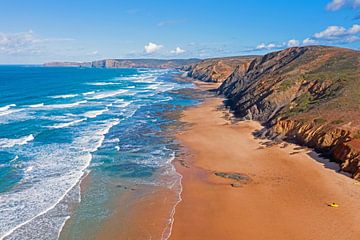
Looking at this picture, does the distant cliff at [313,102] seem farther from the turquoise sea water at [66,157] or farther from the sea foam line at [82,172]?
the sea foam line at [82,172]

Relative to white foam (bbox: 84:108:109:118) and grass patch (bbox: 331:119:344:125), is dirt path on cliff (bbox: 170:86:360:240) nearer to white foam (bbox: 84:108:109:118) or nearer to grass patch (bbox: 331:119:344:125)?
grass patch (bbox: 331:119:344:125)

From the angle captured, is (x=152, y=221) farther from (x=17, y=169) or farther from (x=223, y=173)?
(x=17, y=169)

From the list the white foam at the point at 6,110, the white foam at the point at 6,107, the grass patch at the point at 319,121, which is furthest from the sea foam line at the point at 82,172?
the grass patch at the point at 319,121

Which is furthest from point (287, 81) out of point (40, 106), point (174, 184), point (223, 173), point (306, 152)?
point (40, 106)

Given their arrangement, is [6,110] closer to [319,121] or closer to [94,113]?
[94,113]

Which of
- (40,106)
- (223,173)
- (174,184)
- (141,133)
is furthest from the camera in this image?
(40,106)

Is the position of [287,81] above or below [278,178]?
above
